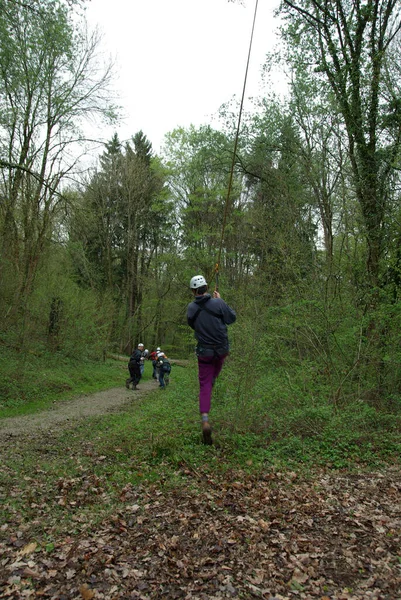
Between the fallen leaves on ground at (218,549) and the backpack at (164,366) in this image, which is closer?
the fallen leaves on ground at (218,549)

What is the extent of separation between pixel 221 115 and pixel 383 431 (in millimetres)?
14630

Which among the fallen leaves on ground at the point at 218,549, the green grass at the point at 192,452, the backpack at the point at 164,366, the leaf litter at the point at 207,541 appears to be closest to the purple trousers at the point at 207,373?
the green grass at the point at 192,452

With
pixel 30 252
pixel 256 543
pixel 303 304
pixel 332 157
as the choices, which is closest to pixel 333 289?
pixel 303 304

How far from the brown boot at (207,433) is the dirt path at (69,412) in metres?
4.81

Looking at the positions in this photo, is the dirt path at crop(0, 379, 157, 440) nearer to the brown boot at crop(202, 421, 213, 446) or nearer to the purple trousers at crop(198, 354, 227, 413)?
the brown boot at crop(202, 421, 213, 446)

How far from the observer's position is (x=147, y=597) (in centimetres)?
292

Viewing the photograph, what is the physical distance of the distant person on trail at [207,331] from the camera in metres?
5.95

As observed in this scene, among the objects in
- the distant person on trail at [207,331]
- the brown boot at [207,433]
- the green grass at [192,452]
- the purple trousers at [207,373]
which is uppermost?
the distant person on trail at [207,331]

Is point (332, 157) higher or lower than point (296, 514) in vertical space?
higher

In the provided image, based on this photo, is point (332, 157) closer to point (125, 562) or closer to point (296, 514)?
point (296, 514)

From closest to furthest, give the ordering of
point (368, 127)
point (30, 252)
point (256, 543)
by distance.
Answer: point (256, 543) < point (368, 127) < point (30, 252)

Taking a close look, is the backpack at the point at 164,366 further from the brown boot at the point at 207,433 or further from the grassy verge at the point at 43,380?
the brown boot at the point at 207,433

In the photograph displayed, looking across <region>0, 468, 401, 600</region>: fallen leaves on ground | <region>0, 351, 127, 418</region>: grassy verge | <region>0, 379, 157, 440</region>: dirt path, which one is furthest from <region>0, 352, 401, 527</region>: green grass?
<region>0, 351, 127, 418</region>: grassy verge

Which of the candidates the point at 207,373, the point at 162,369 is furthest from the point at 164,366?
the point at 207,373
